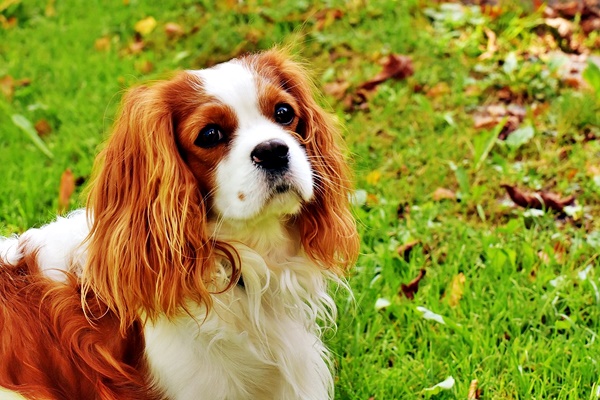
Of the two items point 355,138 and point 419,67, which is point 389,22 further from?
point 355,138

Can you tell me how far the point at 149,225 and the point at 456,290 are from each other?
151 cm

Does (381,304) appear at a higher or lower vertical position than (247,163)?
lower

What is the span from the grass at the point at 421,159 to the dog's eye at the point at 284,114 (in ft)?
2.44

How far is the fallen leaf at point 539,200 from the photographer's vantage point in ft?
12.4

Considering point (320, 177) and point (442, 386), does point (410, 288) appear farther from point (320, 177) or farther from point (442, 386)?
point (320, 177)

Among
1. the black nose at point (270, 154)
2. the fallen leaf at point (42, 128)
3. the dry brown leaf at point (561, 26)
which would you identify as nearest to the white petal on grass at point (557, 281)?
the black nose at point (270, 154)

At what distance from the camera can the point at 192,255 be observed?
237cm

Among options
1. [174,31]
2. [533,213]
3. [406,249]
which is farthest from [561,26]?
[174,31]

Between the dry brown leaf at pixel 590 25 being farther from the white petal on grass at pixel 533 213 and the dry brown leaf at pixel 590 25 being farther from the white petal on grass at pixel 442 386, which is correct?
the white petal on grass at pixel 442 386

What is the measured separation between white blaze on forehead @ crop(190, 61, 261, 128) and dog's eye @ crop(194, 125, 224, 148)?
7cm

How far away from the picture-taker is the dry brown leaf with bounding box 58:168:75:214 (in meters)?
4.07

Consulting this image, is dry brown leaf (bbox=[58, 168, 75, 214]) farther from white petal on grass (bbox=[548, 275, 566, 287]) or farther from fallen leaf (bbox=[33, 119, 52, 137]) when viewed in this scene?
white petal on grass (bbox=[548, 275, 566, 287])

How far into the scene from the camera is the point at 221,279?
96.1 inches

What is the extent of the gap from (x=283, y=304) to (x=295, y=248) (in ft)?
0.61
